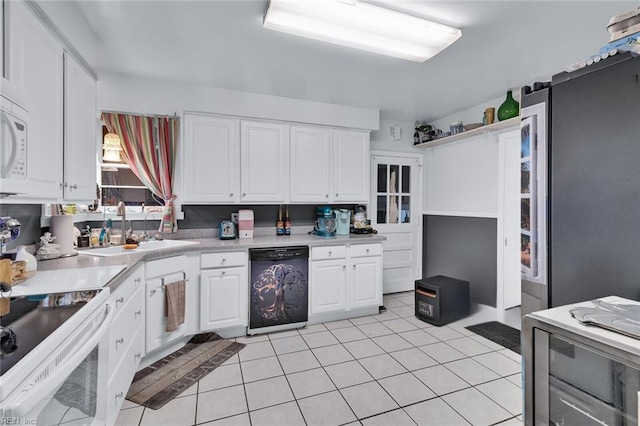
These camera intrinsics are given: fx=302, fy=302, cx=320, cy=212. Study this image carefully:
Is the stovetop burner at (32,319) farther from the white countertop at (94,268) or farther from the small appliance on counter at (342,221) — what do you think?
the small appliance on counter at (342,221)

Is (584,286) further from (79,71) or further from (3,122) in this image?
(79,71)

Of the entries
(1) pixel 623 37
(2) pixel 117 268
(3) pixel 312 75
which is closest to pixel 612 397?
(1) pixel 623 37

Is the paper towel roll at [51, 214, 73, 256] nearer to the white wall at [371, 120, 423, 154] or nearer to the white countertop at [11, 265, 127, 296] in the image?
the white countertop at [11, 265, 127, 296]

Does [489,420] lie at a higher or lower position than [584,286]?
lower

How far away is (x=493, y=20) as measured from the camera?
1997mm

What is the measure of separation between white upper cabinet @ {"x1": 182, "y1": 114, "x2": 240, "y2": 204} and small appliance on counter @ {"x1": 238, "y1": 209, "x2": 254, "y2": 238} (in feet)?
0.61

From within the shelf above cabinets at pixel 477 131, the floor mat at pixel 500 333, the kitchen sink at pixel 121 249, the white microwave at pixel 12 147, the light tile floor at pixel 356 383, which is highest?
the shelf above cabinets at pixel 477 131

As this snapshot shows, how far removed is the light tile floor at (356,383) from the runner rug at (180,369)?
8cm

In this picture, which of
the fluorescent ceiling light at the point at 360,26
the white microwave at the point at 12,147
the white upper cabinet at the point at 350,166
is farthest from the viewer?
the white upper cabinet at the point at 350,166

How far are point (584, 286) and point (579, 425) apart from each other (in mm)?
507

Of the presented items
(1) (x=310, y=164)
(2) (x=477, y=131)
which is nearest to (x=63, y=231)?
(1) (x=310, y=164)

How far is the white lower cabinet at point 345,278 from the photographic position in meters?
3.27

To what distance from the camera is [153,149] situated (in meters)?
3.05

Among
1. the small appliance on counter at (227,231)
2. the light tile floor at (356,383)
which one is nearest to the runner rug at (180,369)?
the light tile floor at (356,383)
